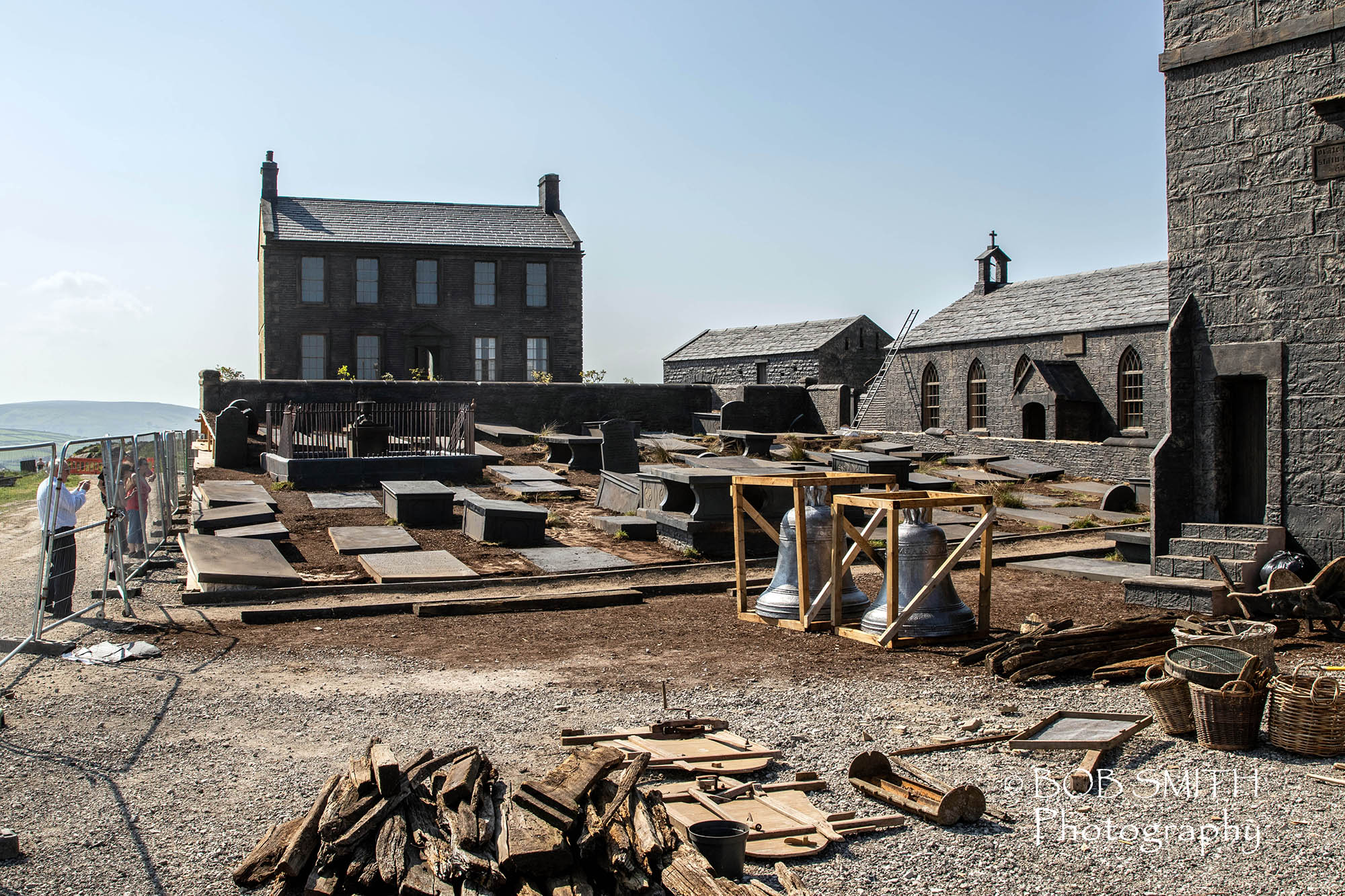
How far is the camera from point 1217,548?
10.5 metres

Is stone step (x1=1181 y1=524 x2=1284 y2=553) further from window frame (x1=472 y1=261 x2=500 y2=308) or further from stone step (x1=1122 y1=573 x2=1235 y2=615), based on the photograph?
window frame (x1=472 y1=261 x2=500 y2=308)

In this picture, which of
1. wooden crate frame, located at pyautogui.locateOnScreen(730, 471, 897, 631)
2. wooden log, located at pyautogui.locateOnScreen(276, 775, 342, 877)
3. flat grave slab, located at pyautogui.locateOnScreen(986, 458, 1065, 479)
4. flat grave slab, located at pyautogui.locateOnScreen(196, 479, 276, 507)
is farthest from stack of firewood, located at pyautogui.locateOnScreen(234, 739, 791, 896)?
flat grave slab, located at pyautogui.locateOnScreen(986, 458, 1065, 479)

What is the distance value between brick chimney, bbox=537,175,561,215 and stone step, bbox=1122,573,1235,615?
34265 millimetres

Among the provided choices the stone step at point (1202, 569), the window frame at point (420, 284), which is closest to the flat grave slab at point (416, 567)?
the stone step at point (1202, 569)

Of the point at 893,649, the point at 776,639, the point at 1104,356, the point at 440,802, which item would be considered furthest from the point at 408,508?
the point at 1104,356

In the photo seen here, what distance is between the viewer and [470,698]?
716 centimetres

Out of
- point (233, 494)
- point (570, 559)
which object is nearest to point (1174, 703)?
point (570, 559)

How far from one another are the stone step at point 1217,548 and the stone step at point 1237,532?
0.20 feet

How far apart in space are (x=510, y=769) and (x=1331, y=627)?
7.42m

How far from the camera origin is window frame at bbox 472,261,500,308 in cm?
3812

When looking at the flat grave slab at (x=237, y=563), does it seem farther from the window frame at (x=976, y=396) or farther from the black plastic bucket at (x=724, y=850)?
the window frame at (x=976, y=396)

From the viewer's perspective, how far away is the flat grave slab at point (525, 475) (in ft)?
62.3

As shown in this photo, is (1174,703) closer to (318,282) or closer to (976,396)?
(976,396)

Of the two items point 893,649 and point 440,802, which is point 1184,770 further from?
point 440,802
